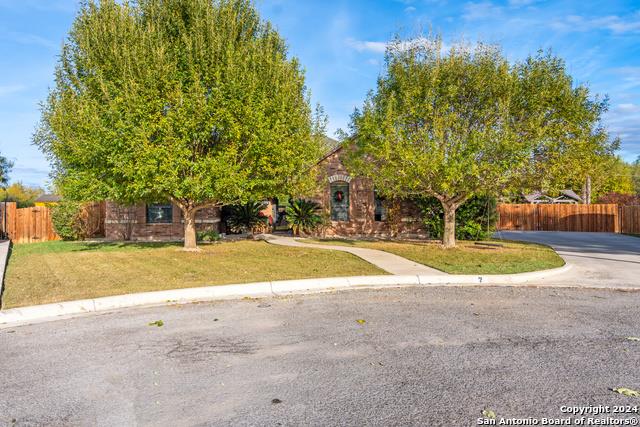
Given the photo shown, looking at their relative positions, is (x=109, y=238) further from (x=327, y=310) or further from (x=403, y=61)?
(x=327, y=310)

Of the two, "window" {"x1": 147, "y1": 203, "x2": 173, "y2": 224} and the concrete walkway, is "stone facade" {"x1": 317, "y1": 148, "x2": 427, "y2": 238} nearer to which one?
the concrete walkway

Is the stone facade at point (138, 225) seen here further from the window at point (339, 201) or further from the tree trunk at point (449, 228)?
the tree trunk at point (449, 228)

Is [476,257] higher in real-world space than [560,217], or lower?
lower

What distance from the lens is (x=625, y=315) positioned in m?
6.91

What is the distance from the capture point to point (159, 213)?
2073cm

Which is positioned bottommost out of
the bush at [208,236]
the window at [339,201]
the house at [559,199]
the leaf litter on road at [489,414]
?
the leaf litter on road at [489,414]

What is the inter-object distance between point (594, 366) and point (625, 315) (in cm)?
301

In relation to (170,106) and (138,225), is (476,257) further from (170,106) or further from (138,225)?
(138,225)

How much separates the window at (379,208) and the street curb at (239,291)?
10.2 meters

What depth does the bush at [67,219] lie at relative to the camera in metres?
21.2

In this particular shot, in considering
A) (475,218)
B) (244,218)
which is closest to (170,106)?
(244,218)

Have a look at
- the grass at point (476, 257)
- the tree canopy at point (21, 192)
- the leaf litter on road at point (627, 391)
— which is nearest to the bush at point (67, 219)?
the grass at point (476, 257)

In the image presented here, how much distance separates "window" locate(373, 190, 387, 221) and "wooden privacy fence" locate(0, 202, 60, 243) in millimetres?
16426

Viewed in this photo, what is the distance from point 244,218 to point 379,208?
666 centimetres
